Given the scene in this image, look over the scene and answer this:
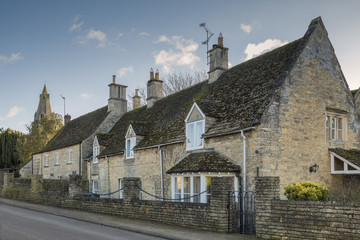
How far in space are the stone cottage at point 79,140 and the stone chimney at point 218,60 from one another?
1409 centimetres

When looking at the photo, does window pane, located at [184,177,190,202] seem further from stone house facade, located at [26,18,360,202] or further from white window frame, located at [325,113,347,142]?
white window frame, located at [325,113,347,142]

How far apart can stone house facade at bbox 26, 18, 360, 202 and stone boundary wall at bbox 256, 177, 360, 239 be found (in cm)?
345

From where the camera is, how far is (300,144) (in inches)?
666

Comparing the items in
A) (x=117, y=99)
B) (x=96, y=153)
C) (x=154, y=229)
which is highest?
(x=117, y=99)

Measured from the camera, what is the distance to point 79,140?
34031mm

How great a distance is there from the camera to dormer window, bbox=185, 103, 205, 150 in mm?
19031

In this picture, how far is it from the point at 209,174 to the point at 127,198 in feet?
13.4

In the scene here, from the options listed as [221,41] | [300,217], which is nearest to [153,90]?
[221,41]

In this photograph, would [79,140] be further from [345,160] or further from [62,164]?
[345,160]

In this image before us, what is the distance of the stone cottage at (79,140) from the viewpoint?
33500 millimetres

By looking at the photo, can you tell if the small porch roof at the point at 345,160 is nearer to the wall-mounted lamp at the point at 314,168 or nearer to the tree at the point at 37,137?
the wall-mounted lamp at the point at 314,168

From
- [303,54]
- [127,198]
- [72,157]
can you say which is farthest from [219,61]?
[72,157]

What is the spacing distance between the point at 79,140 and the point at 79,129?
468 cm

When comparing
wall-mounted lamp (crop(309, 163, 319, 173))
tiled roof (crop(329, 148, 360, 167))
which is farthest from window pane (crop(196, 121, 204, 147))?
tiled roof (crop(329, 148, 360, 167))
